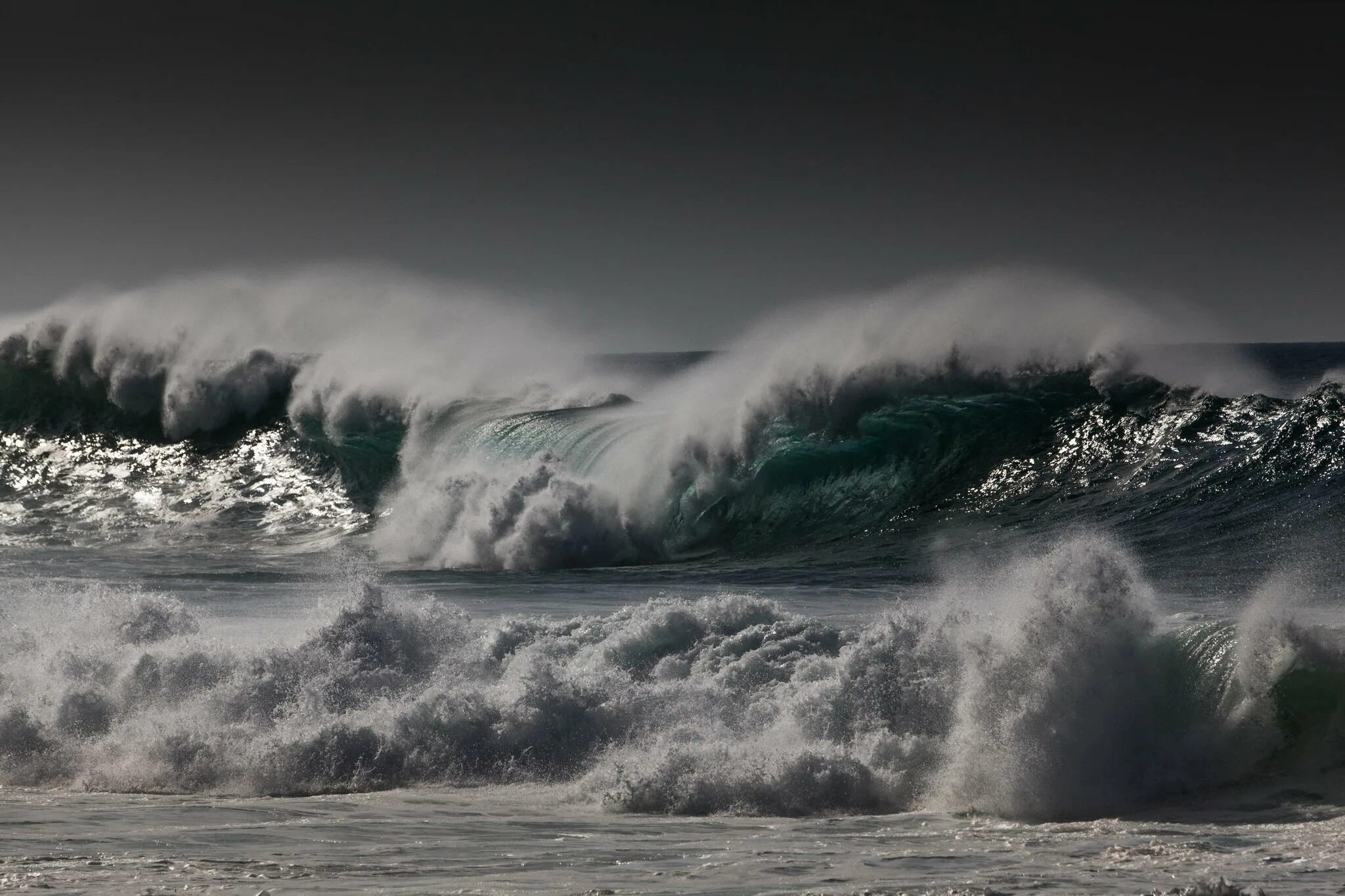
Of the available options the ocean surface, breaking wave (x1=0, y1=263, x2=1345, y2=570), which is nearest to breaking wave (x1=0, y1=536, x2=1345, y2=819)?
the ocean surface

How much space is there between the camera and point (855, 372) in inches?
757

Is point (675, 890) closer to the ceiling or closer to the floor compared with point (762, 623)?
closer to the floor

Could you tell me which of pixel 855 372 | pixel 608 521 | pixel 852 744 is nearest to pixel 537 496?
pixel 608 521

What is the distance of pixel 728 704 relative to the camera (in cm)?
898

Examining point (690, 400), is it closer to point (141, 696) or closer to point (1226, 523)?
point (1226, 523)

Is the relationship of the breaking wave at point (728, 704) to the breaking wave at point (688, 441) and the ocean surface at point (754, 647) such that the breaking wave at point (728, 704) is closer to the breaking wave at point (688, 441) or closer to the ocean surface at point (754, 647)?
→ the ocean surface at point (754, 647)

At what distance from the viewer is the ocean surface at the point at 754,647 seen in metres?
6.80

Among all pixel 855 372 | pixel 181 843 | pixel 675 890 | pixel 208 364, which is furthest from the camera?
pixel 208 364

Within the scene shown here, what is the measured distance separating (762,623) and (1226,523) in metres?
7.14

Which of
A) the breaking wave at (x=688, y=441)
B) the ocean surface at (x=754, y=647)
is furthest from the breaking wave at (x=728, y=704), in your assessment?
the breaking wave at (x=688, y=441)

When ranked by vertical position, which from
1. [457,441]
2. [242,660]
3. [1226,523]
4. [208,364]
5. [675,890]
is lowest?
[675,890]

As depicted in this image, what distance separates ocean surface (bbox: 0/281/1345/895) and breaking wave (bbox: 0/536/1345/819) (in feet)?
0.08

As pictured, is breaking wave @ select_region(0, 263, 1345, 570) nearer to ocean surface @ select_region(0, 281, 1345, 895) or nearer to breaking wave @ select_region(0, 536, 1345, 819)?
ocean surface @ select_region(0, 281, 1345, 895)

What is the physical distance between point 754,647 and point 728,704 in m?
0.83
